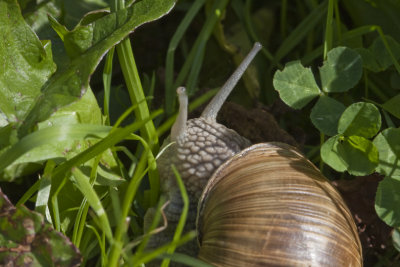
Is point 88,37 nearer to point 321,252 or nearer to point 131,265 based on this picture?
point 131,265

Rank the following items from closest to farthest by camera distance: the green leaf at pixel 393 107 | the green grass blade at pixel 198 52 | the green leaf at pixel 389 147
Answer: the green leaf at pixel 389 147 < the green leaf at pixel 393 107 < the green grass blade at pixel 198 52

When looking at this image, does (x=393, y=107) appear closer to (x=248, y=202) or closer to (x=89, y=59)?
(x=248, y=202)

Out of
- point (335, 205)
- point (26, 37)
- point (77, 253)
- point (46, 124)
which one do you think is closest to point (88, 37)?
point (26, 37)

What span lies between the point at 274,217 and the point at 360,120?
402mm

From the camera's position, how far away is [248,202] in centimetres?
138

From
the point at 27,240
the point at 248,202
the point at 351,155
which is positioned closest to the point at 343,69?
the point at 351,155

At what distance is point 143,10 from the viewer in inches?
59.4

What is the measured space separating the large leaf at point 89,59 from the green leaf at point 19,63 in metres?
0.03

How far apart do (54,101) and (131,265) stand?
1.60 feet

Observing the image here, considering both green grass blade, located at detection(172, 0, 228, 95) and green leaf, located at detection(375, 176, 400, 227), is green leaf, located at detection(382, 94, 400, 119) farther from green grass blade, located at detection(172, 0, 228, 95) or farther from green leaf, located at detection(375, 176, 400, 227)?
green grass blade, located at detection(172, 0, 228, 95)

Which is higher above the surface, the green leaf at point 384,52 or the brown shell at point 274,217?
the green leaf at point 384,52

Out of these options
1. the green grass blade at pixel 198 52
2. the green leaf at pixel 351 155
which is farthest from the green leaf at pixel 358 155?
the green grass blade at pixel 198 52

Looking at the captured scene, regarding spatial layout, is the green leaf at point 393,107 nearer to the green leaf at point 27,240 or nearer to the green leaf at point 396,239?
Answer: the green leaf at point 396,239

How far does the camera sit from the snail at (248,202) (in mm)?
1314
